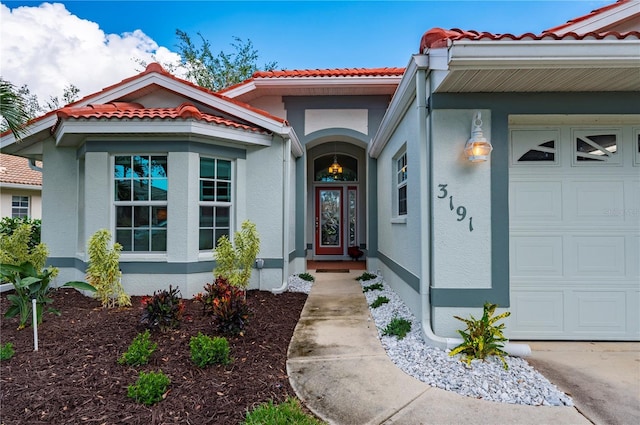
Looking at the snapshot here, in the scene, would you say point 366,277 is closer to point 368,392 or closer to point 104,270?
point 368,392

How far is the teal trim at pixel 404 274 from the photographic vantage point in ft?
14.8

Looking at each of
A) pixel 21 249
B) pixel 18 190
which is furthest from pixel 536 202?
pixel 18 190

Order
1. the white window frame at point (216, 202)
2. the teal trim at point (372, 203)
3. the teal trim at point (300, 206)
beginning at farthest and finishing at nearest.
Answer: the teal trim at point (372, 203) → the teal trim at point (300, 206) → the white window frame at point (216, 202)

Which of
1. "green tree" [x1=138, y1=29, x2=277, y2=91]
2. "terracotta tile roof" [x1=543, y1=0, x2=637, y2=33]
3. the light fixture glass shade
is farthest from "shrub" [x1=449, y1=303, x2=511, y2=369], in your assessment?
"green tree" [x1=138, y1=29, x2=277, y2=91]

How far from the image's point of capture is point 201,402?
2.67 meters

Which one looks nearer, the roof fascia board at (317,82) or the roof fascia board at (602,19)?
the roof fascia board at (602,19)

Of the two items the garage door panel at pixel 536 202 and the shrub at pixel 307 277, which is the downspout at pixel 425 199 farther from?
the shrub at pixel 307 277

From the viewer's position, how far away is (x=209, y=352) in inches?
127

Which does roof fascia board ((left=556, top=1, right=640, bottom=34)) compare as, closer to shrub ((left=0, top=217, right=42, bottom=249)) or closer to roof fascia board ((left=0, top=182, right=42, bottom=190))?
shrub ((left=0, top=217, right=42, bottom=249))

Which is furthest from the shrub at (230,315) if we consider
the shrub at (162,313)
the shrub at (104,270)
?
the shrub at (104,270)

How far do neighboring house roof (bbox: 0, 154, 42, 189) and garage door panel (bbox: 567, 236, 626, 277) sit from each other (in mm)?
17322

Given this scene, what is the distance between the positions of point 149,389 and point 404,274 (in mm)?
3987

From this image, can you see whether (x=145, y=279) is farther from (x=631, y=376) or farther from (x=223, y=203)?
(x=631, y=376)

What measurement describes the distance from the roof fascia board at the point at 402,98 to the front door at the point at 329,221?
156 inches
